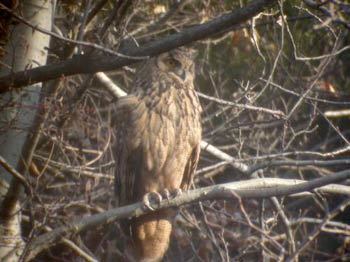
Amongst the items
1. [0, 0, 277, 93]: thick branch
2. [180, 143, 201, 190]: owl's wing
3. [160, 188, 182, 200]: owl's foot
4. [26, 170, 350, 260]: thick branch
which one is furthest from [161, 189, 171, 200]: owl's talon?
[0, 0, 277, 93]: thick branch

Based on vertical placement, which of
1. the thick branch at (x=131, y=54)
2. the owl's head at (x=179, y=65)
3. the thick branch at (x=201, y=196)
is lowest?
the thick branch at (x=201, y=196)

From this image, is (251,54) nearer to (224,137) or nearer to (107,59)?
(224,137)

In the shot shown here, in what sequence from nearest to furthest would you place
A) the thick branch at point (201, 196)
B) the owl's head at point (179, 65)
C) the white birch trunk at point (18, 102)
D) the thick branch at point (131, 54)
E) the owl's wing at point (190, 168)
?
1. the thick branch at point (131, 54)
2. the thick branch at point (201, 196)
3. the white birch trunk at point (18, 102)
4. the owl's wing at point (190, 168)
5. the owl's head at point (179, 65)

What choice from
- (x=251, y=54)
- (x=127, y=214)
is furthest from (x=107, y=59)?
(x=251, y=54)

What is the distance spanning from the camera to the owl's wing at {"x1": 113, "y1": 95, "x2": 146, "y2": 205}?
441cm

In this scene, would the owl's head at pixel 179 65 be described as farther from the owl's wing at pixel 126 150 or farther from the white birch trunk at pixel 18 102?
the white birch trunk at pixel 18 102

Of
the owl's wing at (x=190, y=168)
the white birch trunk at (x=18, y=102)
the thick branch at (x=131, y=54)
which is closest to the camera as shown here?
the thick branch at (x=131, y=54)

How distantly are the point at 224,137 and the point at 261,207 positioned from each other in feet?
7.47

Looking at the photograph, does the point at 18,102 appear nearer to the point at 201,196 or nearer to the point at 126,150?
the point at 126,150

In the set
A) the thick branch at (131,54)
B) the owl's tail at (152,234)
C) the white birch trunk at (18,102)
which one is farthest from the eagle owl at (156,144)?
the thick branch at (131,54)

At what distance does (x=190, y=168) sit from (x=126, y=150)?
52 cm

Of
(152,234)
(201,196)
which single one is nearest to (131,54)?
(201,196)

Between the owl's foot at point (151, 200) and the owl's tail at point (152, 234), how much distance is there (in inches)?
9.7

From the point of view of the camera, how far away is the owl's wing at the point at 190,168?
4559 millimetres
